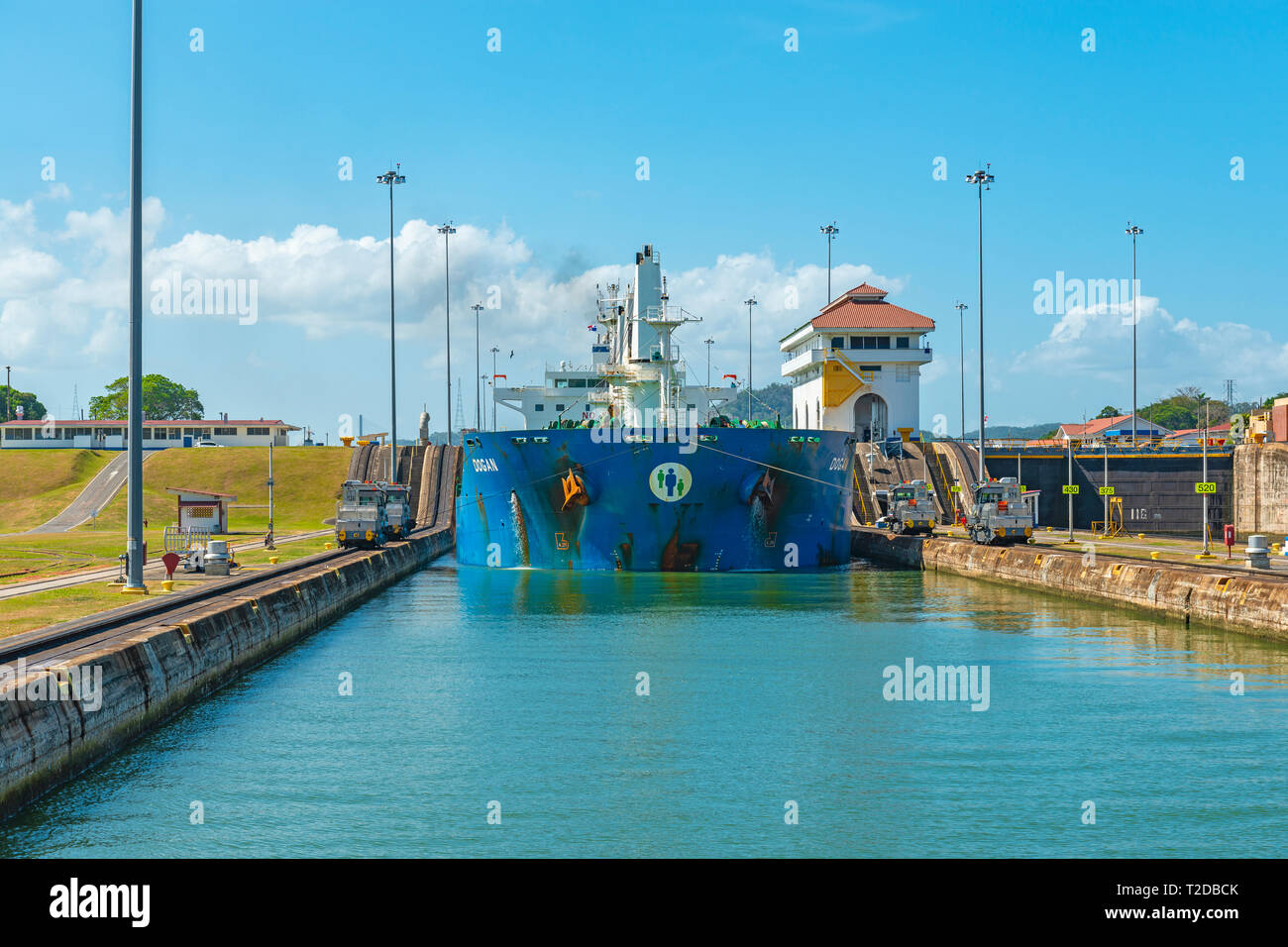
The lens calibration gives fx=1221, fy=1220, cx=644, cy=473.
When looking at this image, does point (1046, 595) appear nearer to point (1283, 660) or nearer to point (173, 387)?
point (1283, 660)

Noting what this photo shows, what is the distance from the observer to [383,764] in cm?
1764

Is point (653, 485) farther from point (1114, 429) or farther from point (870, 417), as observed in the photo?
point (1114, 429)

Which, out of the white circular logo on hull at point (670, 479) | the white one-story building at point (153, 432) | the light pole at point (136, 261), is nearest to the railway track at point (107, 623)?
the light pole at point (136, 261)

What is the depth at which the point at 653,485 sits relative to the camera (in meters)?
42.2

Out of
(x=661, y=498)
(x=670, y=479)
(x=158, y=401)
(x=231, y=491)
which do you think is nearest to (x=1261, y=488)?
(x=661, y=498)

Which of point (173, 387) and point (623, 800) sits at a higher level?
point (173, 387)

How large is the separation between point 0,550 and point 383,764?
101 feet

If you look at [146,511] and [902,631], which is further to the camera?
[146,511]

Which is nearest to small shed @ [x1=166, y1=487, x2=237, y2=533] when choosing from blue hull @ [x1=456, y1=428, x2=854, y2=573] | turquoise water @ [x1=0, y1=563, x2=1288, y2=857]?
blue hull @ [x1=456, y1=428, x2=854, y2=573]

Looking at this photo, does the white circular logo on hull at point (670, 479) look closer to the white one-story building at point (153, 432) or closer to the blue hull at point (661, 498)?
the blue hull at point (661, 498)

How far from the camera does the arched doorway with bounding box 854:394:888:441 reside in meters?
76.5

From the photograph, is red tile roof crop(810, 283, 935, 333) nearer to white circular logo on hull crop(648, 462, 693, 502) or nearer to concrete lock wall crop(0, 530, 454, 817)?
white circular logo on hull crop(648, 462, 693, 502)
